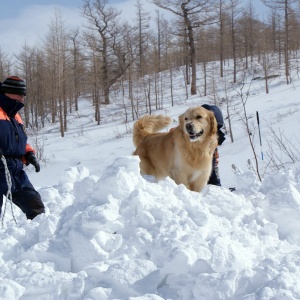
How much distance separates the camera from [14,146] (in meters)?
3.93

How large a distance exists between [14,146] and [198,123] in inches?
87.8

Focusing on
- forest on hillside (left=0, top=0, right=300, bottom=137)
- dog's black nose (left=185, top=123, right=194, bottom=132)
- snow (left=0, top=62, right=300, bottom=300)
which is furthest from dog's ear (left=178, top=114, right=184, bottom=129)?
forest on hillside (left=0, top=0, right=300, bottom=137)

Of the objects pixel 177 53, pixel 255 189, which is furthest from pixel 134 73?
pixel 255 189

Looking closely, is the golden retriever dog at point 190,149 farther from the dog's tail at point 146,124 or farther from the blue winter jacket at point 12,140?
the blue winter jacket at point 12,140

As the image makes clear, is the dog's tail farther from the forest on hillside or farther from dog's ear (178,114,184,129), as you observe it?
the forest on hillside

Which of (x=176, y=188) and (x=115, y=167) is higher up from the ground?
(x=115, y=167)

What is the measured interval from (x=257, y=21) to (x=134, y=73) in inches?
669

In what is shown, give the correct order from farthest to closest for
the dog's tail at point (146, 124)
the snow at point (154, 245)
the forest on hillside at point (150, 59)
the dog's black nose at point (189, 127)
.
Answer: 1. the forest on hillside at point (150, 59)
2. the dog's tail at point (146, 124)
3. the dog's black nose at point (189, 127)
4. the snow at point (154, 245)

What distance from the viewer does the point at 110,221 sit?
2648mm

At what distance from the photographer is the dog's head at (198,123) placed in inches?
190

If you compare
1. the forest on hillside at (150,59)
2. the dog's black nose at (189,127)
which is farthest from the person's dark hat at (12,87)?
the forest on hillside at (150,59)

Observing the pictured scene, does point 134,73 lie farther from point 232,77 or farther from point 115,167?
point 115,167

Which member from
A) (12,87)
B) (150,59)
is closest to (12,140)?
(12,87)

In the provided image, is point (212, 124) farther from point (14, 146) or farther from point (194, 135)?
point (14, 146)
